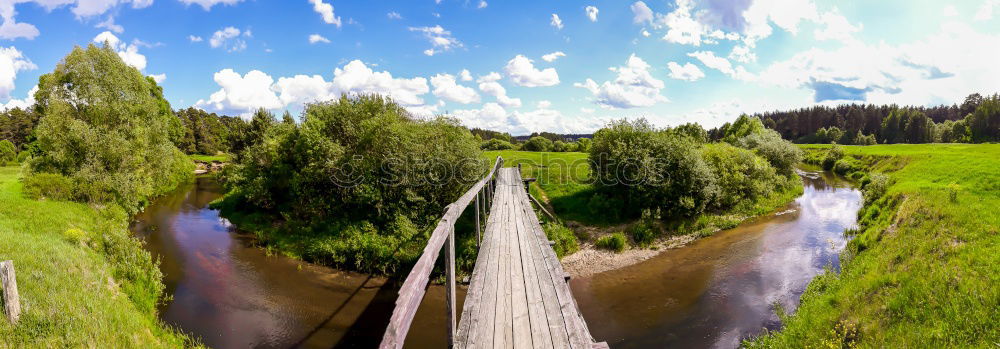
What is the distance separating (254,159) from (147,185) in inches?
248

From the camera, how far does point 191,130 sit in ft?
242

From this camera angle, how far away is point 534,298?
22.0 ft

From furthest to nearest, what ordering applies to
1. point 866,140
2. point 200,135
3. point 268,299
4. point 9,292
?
point 866,140
point 200,135
point 268,299
point 9,292

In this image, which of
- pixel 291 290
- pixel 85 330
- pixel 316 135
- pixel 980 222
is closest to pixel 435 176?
pixel 316 135

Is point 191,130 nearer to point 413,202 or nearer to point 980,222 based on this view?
point 413,202

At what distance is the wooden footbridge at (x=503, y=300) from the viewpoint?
405cm

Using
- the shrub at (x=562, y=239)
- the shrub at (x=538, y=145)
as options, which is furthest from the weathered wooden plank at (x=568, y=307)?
the shrub at (x=538, y=145)

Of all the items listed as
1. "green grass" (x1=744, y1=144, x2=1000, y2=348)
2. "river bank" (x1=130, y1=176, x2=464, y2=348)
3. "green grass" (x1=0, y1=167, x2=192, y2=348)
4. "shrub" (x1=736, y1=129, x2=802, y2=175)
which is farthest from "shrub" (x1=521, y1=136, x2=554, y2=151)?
"green grass" (x1=0, y1=167, x2=192, y2=348)

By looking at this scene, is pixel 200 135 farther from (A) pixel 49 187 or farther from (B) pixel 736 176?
(B) pixel 736 176

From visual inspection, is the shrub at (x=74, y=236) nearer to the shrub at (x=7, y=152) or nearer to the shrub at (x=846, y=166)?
the shrub at (x=7, y=152)

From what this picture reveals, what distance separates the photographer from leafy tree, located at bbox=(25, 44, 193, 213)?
Result: 20938 mm

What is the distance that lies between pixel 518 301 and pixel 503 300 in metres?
0.26

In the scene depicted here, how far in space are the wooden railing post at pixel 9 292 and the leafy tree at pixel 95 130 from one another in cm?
1694

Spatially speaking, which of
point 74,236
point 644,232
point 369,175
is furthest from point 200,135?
→ point 644,232
